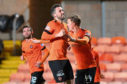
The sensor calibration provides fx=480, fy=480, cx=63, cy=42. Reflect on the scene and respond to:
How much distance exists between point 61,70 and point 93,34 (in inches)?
301

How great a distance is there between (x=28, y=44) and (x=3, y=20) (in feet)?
30.1

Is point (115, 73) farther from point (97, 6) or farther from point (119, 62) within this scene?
point (97, 6)

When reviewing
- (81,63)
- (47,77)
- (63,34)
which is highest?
(63,34)

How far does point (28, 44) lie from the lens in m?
10.1

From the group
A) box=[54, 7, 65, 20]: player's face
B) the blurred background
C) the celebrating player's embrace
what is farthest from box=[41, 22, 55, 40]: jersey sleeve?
the blurred background

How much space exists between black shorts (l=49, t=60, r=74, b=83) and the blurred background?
4.73 m

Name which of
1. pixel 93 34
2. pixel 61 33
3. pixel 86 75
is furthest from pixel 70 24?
pixel 93 34

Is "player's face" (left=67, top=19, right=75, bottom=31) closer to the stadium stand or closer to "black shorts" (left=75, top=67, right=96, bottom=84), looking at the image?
"black shorts" (left=75, top=67, right=96, bottom=84)

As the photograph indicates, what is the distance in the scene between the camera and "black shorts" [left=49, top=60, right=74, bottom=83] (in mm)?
8281

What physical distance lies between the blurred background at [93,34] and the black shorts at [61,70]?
15.5 feet

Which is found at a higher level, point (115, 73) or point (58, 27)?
point (58, 27)

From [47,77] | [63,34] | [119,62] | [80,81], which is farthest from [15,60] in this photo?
[63,34]

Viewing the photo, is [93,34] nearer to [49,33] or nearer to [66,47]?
[66,47]

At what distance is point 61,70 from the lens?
327 inches
